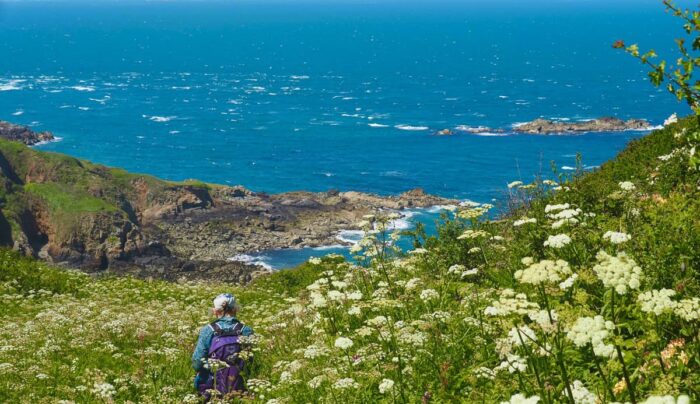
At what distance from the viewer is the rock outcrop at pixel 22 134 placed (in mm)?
112250

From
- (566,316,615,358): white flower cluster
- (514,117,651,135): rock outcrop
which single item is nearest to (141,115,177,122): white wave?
(514,117,651,135): rock outcrop

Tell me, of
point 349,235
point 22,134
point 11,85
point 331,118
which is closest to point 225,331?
point 349,235

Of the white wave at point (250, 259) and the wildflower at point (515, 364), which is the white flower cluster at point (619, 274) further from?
the white wave at point (250, 259)

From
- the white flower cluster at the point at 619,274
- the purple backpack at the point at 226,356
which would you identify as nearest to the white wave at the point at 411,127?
the purple backpack at the point at 226,356

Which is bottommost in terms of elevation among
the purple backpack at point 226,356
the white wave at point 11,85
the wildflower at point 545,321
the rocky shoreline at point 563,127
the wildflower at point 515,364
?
the white wave at point 11,85

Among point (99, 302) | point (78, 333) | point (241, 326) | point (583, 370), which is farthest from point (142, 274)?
point (583, 370)

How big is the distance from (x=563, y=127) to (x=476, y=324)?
110 meters

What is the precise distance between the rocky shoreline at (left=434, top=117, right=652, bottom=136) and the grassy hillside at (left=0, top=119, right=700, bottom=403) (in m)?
97.7

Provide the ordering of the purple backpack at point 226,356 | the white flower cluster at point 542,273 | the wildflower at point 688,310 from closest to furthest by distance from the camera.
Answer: the white flower cluster at point 542,273, the wildflower at point 688,310, the purple backpack at point 226,356

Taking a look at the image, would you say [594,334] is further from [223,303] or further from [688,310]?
[223,303]

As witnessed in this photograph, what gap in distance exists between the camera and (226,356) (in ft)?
29.9

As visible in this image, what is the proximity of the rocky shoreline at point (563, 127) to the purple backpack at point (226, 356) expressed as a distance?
350 ft

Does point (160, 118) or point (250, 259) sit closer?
point (250, 259)

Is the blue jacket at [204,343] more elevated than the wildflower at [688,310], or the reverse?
the wildflower at [688,310]
